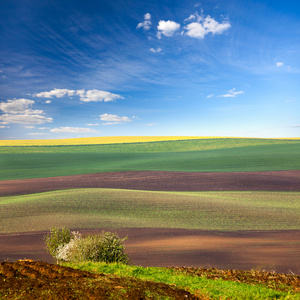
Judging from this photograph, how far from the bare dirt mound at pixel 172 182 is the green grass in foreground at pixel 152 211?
6.35 meters

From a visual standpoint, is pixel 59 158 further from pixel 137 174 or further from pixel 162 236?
pixel 162 236

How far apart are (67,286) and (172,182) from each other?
37841 mm

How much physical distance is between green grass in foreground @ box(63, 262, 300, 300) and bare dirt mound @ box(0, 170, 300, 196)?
91.0 feet

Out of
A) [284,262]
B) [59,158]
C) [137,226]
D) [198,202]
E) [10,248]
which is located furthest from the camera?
[59,158]

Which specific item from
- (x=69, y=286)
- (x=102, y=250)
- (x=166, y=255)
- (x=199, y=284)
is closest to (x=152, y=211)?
(x=166, y=255)

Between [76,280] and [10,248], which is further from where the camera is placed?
[10,248]

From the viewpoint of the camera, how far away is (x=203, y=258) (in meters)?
16.9

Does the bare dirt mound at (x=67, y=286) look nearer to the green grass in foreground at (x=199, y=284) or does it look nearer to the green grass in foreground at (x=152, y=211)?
the green grass in foreground at (x=199, y=284)

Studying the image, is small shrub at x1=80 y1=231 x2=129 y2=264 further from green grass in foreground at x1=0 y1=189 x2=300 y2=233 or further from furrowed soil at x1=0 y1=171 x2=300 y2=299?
green grass in foreground at x1=0 y1=189 x2=300 y2=233

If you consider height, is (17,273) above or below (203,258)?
above

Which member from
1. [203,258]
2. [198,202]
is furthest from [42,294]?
[198,202]

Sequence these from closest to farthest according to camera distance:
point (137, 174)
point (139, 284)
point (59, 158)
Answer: point (139, 284)
point (137, 174)
point (59, 158)

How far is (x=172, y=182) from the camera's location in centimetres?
4581

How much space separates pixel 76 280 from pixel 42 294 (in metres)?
1.62
